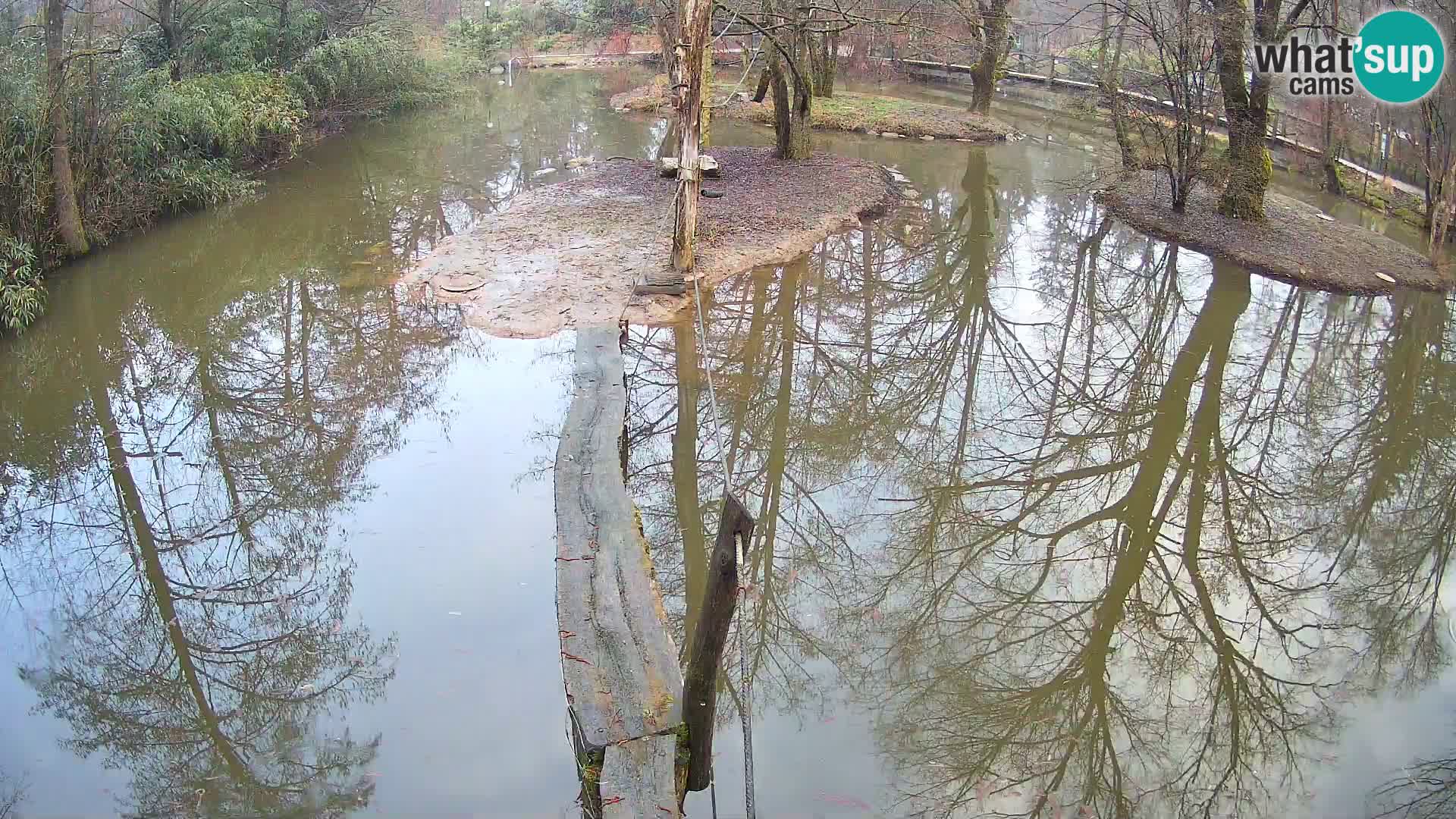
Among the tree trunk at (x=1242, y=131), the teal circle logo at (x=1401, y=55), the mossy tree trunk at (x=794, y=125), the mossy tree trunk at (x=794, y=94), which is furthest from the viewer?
the mossy tree trunk at (x=794, y=125)

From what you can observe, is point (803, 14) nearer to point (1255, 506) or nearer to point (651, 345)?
point (651, 345)

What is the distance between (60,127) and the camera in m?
9.55

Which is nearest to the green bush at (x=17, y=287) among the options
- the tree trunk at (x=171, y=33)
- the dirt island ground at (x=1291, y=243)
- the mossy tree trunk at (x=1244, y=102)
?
the tree trunk at (x=171, y=33)

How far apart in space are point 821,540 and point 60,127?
29.1ft

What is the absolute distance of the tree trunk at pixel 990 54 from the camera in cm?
1747

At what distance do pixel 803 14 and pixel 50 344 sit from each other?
10.9 m

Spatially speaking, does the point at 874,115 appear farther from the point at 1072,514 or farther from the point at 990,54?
the point at 1072,514

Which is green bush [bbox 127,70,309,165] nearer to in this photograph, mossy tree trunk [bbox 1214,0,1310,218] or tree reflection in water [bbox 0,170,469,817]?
tree reflection in water [bbox 0,170,469,817]

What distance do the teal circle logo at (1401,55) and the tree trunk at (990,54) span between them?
Answer: 6133 mm

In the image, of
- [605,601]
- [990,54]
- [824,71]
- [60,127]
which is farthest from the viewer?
[824,71]

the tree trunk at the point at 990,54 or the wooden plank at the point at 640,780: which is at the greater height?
the tree trunk at the point at 990,54

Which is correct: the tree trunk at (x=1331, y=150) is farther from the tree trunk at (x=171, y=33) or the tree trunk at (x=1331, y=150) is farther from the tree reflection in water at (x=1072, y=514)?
the tree trunk at (x=171, y=33)

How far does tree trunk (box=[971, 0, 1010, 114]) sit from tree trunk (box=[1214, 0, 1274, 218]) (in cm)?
572

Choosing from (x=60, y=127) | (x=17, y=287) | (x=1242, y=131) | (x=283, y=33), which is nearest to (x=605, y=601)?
(x=17, y=287)
